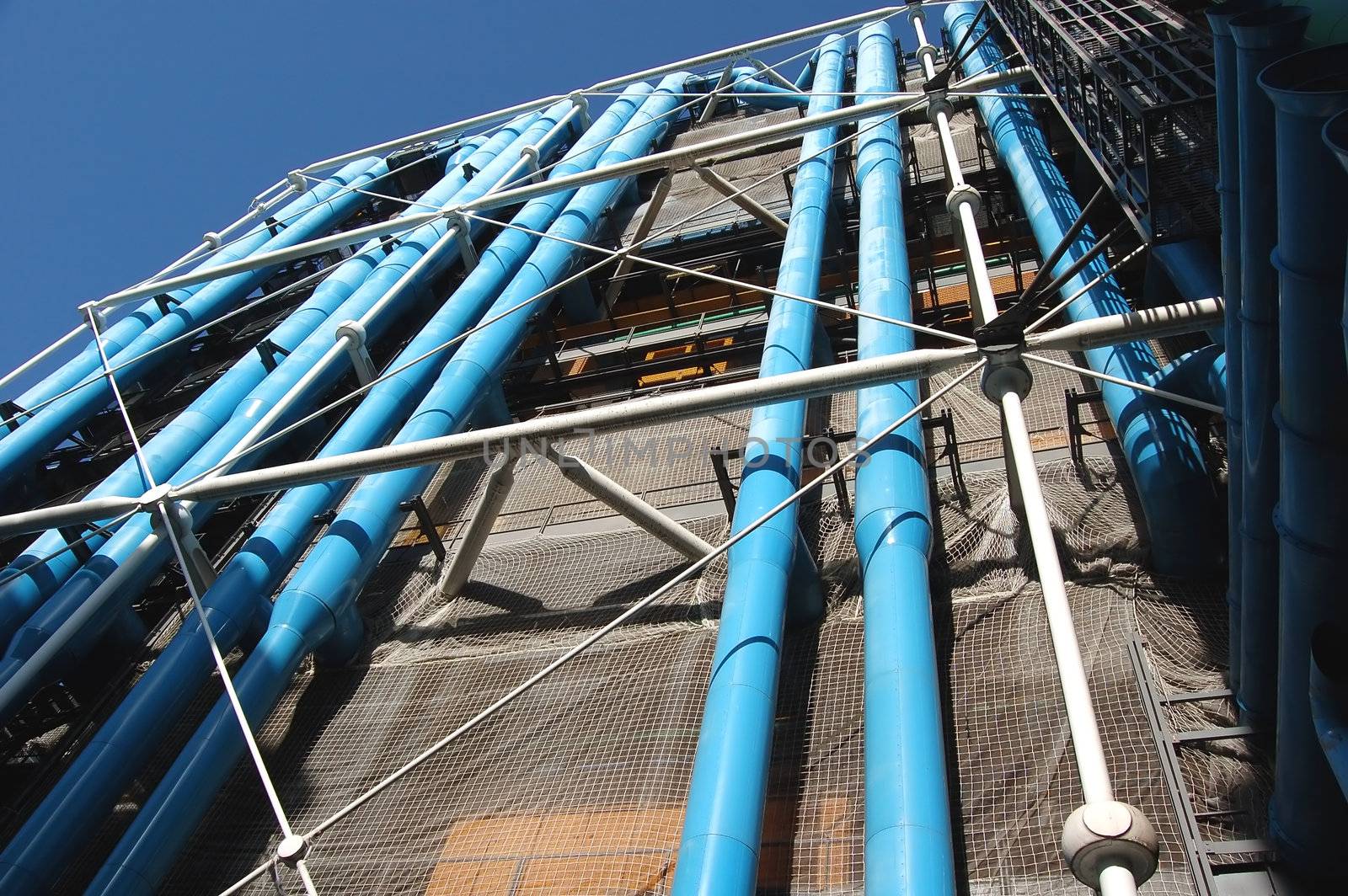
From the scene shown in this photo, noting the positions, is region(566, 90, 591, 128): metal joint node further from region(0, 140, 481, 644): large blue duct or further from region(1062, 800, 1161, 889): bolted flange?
region(1062, 800, 1161, 889): bolted flange

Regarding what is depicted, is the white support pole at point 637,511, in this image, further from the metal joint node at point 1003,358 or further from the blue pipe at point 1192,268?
the blue pipe at point 1192,268

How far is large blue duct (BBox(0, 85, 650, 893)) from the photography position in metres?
6.06

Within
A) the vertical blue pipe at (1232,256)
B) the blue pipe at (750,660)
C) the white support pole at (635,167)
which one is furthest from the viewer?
the white support pole at (635,167)

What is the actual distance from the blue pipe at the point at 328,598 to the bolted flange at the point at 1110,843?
541cm

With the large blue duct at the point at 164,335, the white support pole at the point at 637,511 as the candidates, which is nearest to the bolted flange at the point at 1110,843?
the white support pole at the point at 637,511

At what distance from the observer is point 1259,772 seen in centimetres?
499

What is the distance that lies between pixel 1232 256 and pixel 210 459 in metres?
8.24

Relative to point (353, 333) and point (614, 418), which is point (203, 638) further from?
point (353, 333)

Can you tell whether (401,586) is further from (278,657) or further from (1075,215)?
(1075,215)

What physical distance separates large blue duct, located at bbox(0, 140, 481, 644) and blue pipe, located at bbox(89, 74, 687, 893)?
2271 mm

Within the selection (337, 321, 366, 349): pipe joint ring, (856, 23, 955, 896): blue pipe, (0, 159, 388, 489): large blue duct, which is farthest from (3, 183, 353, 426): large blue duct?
Result: (856, 23, 955, 896): blue pipe

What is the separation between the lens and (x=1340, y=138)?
8.88 ft

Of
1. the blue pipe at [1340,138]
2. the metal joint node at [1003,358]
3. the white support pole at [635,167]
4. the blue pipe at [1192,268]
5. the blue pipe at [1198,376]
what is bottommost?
the blue pipe at [1198,376]

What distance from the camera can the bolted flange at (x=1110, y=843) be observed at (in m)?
3.12
